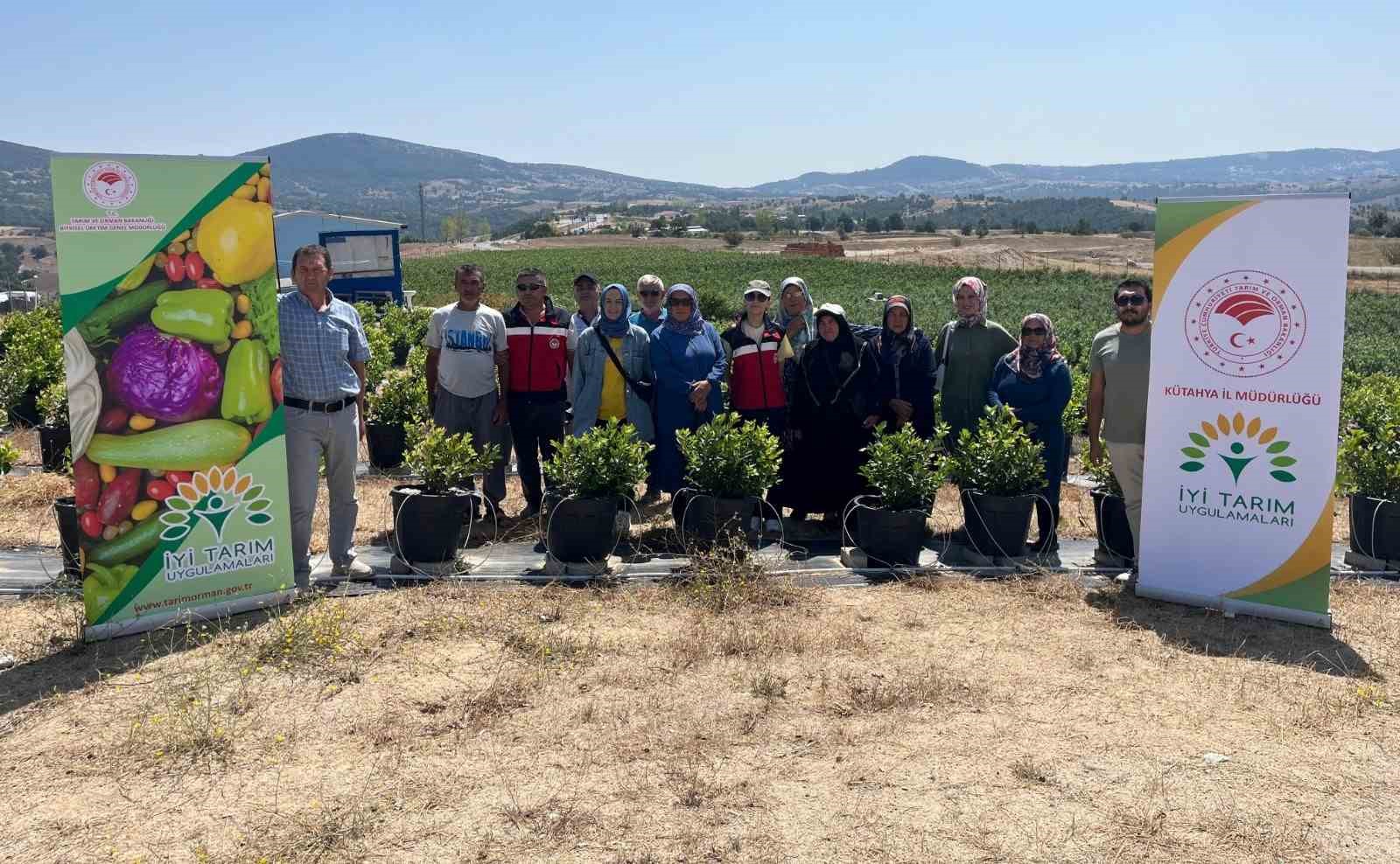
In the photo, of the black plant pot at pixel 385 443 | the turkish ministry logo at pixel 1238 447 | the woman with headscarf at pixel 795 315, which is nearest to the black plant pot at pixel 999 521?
the turkish ministry logo at pixel 1238 447

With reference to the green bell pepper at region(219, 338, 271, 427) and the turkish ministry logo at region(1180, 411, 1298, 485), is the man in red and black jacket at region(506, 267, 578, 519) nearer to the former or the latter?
the green bell pepper at region(219, 338, 271, 427)

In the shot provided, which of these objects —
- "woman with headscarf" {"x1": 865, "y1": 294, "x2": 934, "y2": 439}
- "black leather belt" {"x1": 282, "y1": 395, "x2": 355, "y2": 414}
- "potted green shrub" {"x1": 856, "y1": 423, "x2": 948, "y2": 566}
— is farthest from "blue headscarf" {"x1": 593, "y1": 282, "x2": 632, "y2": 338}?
"black leather belt" {"x1": 282, "y1": 395, "x2": 355, "y2": 414}

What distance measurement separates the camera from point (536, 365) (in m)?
7.15

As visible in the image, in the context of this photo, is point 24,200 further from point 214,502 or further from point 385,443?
point 214,502

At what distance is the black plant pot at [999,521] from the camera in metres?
6.39

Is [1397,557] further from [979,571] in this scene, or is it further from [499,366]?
[499,366]

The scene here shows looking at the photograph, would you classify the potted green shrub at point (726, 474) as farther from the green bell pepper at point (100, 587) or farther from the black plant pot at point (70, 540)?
the black plant pot at point (70, 540)

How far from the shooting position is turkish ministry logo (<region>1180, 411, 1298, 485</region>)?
5.52 meters

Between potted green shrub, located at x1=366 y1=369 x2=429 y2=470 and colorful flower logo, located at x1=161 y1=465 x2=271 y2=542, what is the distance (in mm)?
3769

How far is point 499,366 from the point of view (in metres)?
7.03

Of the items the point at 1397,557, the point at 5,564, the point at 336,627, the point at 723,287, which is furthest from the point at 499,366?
the point at 723,287

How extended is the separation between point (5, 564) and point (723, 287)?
40.4 metres

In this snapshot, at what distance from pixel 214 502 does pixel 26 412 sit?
690 cm

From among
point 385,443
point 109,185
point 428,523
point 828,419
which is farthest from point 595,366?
point 109,185
